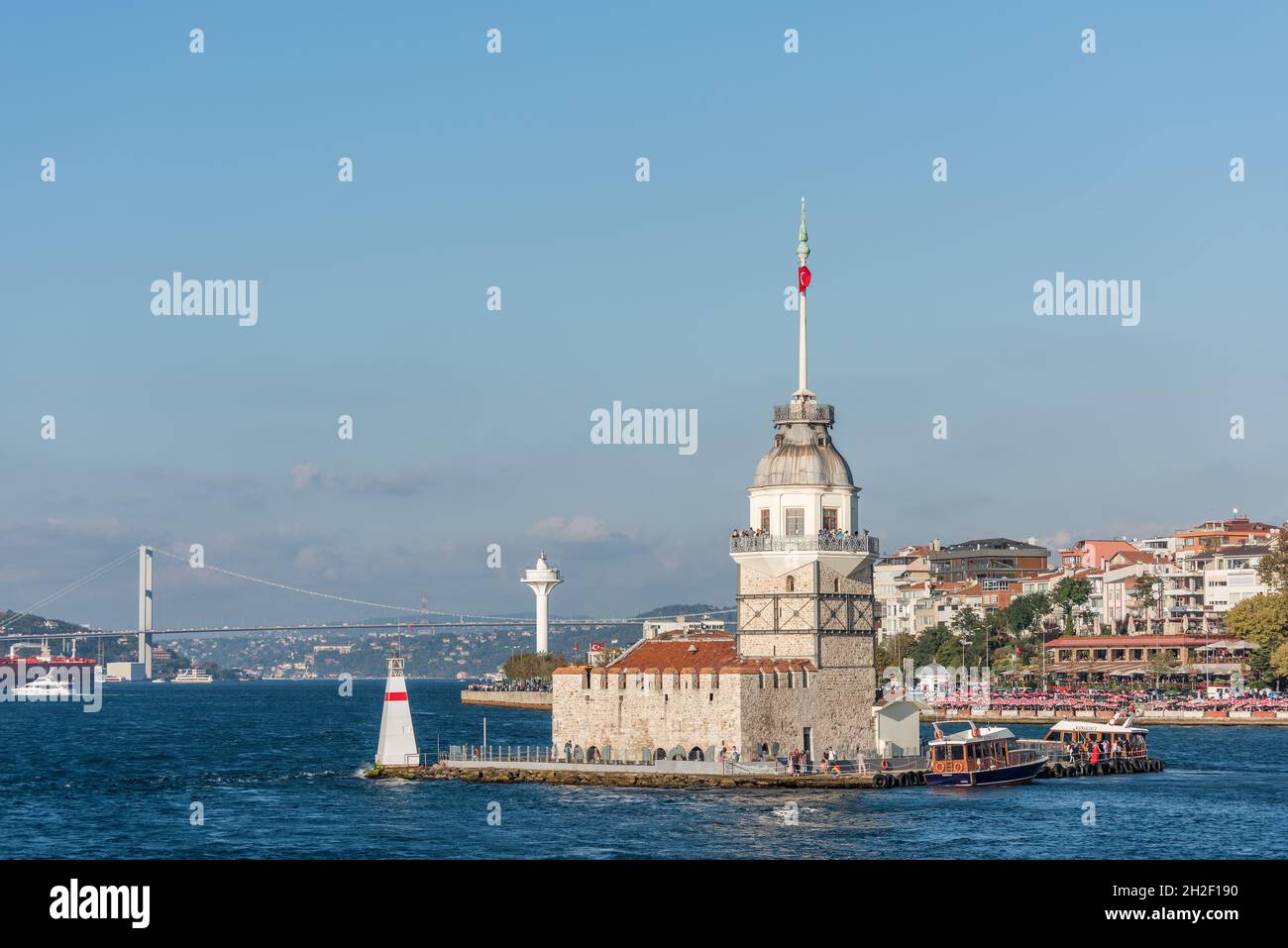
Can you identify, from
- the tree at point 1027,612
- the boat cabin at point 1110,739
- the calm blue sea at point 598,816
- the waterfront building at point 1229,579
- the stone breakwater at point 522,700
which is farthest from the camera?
the tree at point 1027,612

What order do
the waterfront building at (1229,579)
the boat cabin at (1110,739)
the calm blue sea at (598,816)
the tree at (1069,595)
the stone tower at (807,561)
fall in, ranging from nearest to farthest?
the calm blue sea at (598,816) < the stone tower at (807,561) < the boat cabin at (1110,739) < the waterfront building at (1229,579) < the tree at (1069,595)

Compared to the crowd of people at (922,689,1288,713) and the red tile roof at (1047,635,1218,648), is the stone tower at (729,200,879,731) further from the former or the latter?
the red tile roof at (1047,635,1218,648)

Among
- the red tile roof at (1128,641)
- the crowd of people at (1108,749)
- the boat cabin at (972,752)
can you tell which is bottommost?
the crowd of people at (1108,749)

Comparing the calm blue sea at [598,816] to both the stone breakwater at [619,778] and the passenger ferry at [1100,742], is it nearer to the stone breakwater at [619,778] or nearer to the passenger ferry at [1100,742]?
the stone breakwater at [619,778]

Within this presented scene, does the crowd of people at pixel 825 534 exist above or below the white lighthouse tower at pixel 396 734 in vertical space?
above

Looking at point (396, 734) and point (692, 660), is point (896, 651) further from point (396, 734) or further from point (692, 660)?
point (396, 734)

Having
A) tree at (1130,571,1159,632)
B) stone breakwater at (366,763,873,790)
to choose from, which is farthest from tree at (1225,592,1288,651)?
stone breakwater at (366,763,873,790)

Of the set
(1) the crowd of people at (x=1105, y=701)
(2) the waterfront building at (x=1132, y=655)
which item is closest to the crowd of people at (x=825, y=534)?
(1) the crowd of people at (x=1105, y=701)
